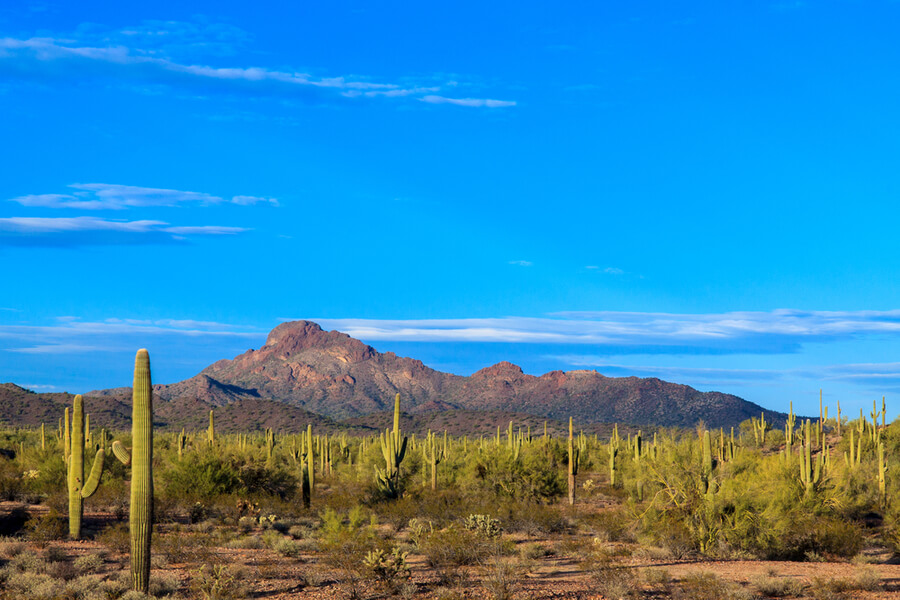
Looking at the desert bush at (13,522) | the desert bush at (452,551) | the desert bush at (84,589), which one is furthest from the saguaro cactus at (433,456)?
the desert bush at (84,589)

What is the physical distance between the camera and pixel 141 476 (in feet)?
44.9

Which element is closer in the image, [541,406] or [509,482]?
[509,482]

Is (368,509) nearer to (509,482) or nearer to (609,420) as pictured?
(509,482)

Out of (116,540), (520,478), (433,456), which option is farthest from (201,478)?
(520,478)

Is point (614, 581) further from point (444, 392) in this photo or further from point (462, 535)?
point (444, 392)

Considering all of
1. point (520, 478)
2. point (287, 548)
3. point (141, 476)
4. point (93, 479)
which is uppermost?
point (141, 476)

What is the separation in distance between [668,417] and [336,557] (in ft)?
357

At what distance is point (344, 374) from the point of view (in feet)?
606

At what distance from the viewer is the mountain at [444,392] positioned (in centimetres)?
11950

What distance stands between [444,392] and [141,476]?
521 ft

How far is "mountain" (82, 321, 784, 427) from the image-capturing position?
120 meters

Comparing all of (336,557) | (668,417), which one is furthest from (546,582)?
(668,417)

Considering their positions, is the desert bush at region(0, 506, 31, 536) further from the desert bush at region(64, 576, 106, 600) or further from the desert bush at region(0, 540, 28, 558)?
the desert bush at region(64, 576, 106, 600)

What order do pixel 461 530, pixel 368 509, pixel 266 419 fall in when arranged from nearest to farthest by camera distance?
pixel 461 530 → pixel 368 509 → pixel 266 419
